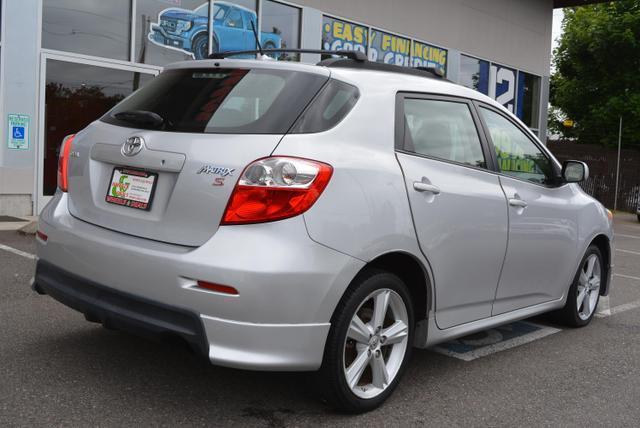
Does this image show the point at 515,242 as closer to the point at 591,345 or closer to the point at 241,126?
the point at 591,345

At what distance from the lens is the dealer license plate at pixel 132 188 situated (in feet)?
10.7

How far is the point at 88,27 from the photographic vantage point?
11.5 m

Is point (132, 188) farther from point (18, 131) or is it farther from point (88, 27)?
point (88, 27)

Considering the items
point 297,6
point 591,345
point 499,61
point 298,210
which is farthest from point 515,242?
point 499,61

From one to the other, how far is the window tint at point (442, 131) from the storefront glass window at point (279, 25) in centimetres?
1025

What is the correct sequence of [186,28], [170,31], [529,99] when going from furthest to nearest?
[529,99] → [186,28] → [170,31]

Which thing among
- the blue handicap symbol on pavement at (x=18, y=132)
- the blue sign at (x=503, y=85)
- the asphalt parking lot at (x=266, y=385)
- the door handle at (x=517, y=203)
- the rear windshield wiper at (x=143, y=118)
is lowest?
the asphalt parking lot at (x=266, y=385)

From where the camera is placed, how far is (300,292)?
299 cm

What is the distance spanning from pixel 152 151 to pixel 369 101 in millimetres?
1074

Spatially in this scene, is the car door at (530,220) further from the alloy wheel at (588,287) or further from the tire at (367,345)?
the tire at (367,345)

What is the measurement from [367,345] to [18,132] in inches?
352

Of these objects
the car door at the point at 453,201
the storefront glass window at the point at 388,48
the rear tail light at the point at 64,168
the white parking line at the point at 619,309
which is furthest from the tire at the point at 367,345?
the storefront glass window at the point at 388,48

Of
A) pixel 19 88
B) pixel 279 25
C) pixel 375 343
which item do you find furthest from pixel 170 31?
pixel 375 343

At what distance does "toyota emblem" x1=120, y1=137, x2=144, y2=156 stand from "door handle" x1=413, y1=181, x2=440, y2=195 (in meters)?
1.34
